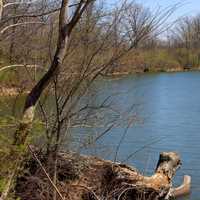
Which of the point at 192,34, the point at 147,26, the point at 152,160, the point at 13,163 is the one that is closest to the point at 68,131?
the point at 147,26

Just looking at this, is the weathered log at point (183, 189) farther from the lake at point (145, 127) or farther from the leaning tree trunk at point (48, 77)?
the leaning tree trunk at point (48, 77)

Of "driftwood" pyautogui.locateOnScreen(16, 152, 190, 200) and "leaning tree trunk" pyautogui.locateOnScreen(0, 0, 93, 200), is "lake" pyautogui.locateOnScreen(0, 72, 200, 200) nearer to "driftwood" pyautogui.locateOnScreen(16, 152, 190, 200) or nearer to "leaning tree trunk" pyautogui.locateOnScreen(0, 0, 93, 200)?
"driftwood" pyautogui.locateOnScreen(16, 152, 190, 200)

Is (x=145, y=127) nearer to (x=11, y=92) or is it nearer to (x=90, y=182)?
(x=90, y=182)

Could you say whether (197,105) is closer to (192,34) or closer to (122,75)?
(122,75)

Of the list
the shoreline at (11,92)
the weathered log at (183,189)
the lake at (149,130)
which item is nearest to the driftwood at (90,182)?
the lake at (149,130)

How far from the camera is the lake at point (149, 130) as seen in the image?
311 inches

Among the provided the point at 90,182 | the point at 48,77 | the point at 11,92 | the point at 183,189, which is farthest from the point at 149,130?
the point at 48,77

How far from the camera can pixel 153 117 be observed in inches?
909

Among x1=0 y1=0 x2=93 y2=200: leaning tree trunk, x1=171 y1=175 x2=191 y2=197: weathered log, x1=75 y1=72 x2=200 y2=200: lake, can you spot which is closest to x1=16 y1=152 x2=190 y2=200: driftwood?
x1=75 y1=72 x2=200 y2=200: lake

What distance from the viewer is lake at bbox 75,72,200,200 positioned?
7.91m

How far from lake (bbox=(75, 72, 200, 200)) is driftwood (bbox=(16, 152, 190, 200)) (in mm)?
446

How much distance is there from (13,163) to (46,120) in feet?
7.08

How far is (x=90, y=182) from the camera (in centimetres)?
789

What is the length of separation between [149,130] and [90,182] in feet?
38.8
